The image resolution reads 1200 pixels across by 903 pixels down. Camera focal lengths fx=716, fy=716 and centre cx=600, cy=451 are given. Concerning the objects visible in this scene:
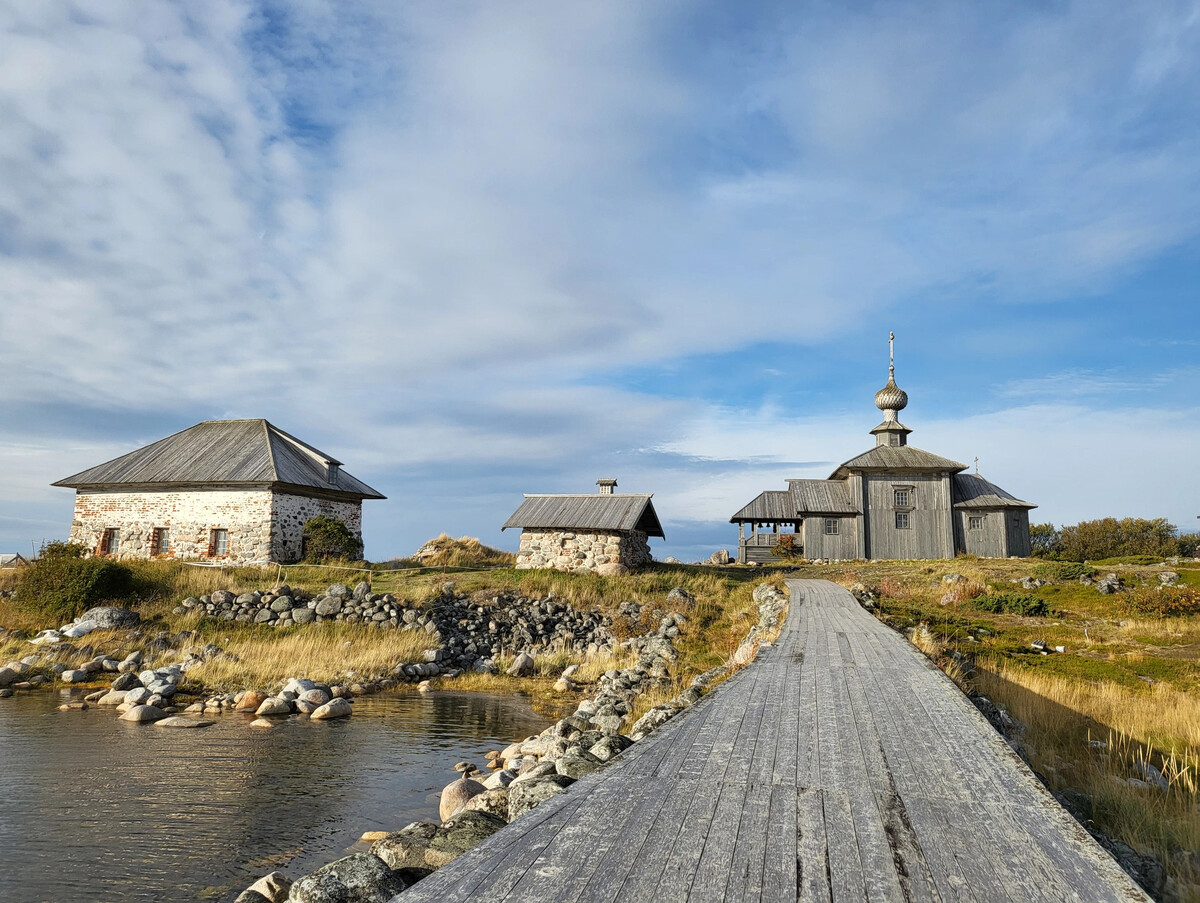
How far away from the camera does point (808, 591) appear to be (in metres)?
21.1

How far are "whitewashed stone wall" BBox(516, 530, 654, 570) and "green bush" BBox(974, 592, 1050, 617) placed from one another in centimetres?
1215

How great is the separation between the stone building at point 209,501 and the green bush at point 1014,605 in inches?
971

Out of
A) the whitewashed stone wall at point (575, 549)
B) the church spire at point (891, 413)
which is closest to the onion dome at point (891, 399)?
the church spire at point (891, 413)

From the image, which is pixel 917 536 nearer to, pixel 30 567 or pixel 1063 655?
pixel 1063 655

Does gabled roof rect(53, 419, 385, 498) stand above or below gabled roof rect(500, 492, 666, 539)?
above

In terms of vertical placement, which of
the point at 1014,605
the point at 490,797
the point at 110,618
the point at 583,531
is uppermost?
the point at 583,531

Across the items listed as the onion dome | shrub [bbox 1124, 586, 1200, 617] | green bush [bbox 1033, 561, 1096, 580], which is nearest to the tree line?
the onion dome

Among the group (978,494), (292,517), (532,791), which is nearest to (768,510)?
(978,494)

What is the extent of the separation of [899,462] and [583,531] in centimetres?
2026

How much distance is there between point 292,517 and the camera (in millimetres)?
28719

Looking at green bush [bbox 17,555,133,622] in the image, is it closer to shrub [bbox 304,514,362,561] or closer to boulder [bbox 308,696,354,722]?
shrub [bbox 304,514,362,561]

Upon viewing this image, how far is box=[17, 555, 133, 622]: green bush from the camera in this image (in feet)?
70.2

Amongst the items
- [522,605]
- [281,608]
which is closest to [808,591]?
[522,605]

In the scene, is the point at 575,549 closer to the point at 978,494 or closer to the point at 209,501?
the point at 209,501
